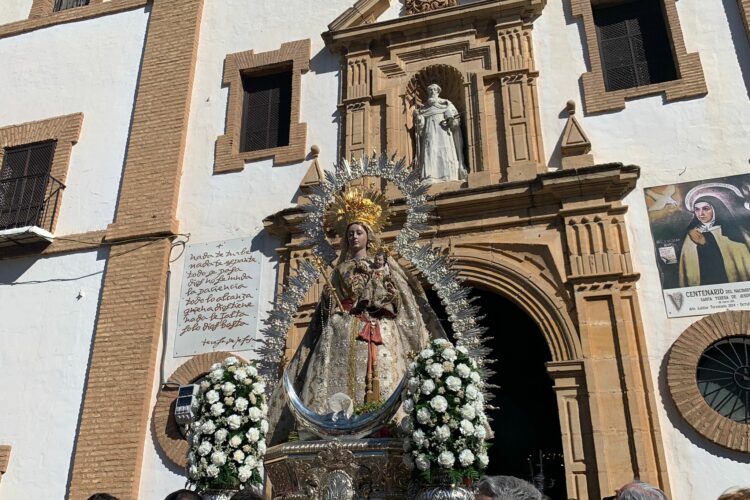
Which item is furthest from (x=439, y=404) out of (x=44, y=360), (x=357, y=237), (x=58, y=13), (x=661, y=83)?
(x=58, y=13)

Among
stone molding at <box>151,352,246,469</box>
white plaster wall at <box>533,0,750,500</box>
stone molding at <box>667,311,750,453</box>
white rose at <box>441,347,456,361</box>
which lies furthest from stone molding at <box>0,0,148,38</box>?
stone molding at <box>667,311,750,453</box>

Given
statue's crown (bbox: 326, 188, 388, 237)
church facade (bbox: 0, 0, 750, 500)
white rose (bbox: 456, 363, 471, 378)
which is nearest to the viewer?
white rose (bbox: 456, 363, 471, 378)

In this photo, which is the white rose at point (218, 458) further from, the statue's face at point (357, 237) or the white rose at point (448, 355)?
the statue's face at point (357, 237)

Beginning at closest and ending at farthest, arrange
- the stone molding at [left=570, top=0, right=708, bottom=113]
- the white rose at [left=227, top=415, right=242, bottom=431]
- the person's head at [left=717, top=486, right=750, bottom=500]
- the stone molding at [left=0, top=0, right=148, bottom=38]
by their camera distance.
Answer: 1. the person's head at [left=717, top=486, right=750, bottom=500]
2. the white rose at [left=227, top=415, right=242, bottom=431]
3. the stone molding at [left=570, top=0, right=708, bottom=113]
4. the stone molding at [left=0, top=0, right=148, bottom=38]

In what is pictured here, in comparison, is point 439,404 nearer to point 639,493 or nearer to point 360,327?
point 360,327

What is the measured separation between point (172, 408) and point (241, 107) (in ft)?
14.5

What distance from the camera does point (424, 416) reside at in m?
4.38

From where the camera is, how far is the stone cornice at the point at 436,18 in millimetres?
9141

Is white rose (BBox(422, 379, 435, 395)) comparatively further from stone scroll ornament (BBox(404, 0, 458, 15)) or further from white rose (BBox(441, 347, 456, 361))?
stone scroll ornament (BBox(404, 0, 458, 15))

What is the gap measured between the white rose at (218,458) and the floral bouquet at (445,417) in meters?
1.45

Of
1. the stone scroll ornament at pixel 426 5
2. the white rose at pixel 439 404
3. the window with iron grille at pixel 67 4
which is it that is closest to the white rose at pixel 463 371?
the white rose at pixel 439 404

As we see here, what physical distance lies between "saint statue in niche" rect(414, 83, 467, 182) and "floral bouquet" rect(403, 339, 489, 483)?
421 centimetres

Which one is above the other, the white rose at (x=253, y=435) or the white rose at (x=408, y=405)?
the white rose at (x=408, y=405)

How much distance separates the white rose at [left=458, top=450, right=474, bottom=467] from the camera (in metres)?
4.31
